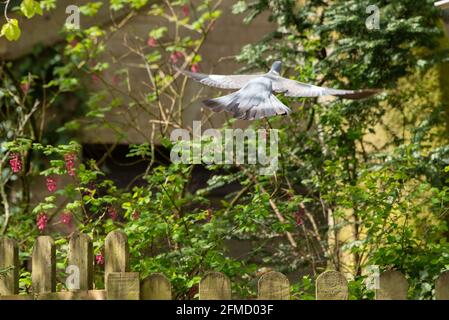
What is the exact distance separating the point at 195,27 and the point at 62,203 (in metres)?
1.81

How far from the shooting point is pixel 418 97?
6.38 meters

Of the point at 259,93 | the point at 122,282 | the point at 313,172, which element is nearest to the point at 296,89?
the point at 259,93

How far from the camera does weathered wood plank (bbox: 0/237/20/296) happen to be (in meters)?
3.59

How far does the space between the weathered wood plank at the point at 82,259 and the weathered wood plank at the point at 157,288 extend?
40 cm

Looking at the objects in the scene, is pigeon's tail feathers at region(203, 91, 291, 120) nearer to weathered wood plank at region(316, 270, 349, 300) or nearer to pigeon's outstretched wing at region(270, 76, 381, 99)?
pigeon's outstretched wing at region(270, 76, 381, 99)

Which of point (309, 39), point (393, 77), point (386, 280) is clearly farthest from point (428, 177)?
point (386, 280)

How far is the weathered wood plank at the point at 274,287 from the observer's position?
3133 mm

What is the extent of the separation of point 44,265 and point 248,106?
38.8 inches

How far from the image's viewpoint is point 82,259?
11.9ft

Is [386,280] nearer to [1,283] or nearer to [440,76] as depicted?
[1,283]

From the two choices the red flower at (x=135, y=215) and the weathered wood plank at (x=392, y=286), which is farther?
the red flower at (x=135, y=215)

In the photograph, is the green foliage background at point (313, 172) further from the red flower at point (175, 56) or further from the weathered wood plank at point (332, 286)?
the weathered wood plank at point (332, 286)

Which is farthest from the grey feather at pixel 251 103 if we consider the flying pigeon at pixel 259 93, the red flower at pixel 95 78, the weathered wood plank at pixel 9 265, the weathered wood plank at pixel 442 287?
the red flower at pixel 95 78

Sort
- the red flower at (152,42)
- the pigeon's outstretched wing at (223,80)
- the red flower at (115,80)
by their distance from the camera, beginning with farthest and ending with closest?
1. the red flower at (115,80)
2. the red flower at (152,42)
3. the pigeon's outstretched wing at (223,80)
